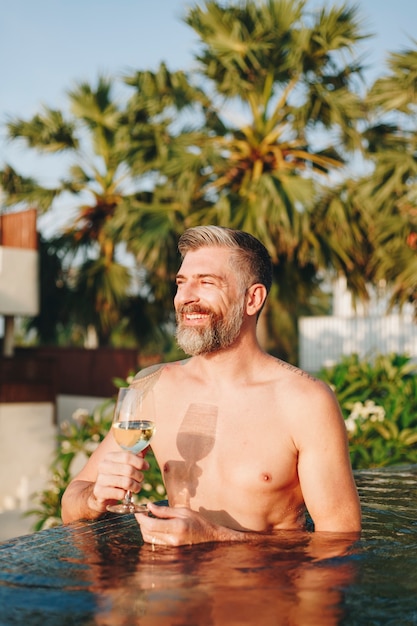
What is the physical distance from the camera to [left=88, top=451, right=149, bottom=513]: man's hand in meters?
2.31

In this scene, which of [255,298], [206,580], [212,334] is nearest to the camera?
[206,580]

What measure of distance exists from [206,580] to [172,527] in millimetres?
315

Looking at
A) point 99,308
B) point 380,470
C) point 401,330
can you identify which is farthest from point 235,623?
point 401,330

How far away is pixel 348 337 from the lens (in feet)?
76.9

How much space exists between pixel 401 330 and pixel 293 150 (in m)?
9.22

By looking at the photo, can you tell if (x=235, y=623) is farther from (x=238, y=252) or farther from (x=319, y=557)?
(x=238, y=252)

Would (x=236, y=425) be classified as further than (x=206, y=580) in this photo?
Yes

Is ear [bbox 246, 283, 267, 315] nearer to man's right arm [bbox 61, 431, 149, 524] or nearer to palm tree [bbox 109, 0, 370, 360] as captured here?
man's right arm [bbox 61, 431, 149, 524]

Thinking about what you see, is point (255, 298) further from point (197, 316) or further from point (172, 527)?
point (172, 527)

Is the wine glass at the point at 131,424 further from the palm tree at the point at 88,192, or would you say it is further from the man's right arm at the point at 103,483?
the palm tree at the point at 88,192

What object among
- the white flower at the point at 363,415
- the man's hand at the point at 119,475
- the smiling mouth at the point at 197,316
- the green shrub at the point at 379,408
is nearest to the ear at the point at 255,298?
the smiling mouth at the point at 197,316

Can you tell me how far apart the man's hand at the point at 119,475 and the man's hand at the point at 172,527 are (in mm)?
81

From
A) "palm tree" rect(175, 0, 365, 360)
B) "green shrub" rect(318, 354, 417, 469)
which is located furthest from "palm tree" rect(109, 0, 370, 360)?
"green shrub" rect(318, 354, 417, 469)

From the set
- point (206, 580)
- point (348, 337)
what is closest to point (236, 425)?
point (206, 580)
